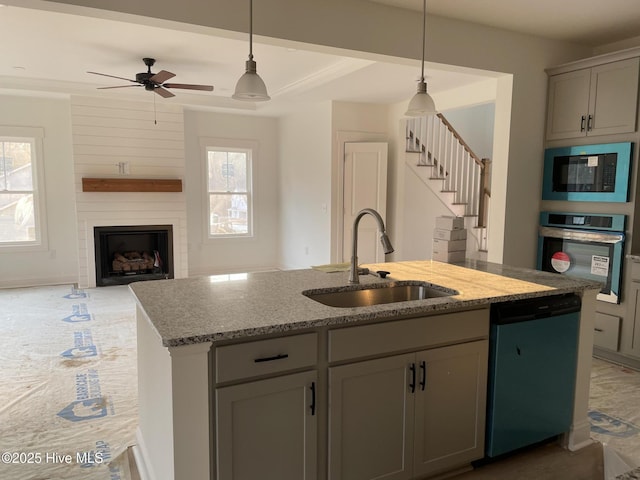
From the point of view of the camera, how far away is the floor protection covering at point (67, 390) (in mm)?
2420

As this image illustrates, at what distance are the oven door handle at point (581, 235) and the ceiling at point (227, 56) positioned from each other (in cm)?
150

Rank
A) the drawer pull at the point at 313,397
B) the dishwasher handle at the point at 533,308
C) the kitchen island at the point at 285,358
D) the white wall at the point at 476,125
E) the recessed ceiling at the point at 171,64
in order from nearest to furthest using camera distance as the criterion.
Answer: the kitchen island at the point at 285,358
the drawer pull at the point at 313,397
the dishwasher handle at the point at 533,308
the recessed ceiling at the point at 171,64
the white wall at the point at 476,125

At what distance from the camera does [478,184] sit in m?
6.68

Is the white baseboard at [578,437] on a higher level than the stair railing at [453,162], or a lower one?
lower

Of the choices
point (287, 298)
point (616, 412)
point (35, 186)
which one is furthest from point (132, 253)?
point (616, 412)

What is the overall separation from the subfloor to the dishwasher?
0.59ft

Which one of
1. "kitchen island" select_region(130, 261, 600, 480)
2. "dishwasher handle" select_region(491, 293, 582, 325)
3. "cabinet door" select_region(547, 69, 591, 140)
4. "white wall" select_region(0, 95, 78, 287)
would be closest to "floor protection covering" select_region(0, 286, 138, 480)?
"kitchen island" select_region(130, 261, 600, 480)

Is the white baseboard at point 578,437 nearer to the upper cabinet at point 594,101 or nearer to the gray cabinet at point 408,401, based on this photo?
the gray cabinet at point 408,401

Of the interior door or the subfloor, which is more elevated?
the interior door

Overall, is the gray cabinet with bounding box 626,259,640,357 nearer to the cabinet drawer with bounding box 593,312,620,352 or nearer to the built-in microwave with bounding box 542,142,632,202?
the cabinet drawer with bounding box 593,312,620,352

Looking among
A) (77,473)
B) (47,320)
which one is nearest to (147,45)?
(47,320)

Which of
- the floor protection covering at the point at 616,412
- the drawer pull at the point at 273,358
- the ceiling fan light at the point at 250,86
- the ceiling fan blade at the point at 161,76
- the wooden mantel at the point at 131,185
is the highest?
the ceiling fan blade at the point at 161,76

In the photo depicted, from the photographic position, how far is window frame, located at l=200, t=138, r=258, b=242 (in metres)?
7.42

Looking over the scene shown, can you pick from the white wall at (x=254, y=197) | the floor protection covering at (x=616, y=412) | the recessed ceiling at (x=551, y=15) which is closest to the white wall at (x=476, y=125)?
the white wall at (x=254, y=197)
